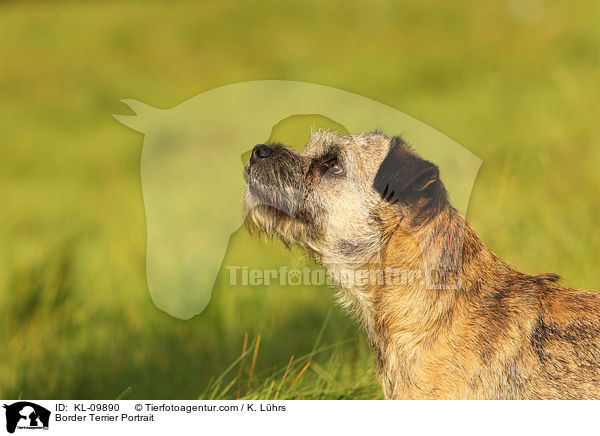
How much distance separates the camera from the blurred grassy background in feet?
15.6

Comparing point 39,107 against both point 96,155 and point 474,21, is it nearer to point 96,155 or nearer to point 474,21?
point 96,155

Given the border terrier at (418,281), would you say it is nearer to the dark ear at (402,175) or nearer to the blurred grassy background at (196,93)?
the dark ear at (402,175)

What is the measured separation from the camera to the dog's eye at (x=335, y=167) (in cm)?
366

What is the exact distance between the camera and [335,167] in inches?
144

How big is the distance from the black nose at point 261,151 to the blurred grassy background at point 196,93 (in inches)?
56.8

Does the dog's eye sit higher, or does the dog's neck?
the dog's eye

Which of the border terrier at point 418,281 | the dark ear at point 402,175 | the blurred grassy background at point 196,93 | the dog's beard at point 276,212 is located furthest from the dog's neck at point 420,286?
the blurred grassy background at point 196,93

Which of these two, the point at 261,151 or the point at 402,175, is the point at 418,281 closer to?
the point at 402,175
